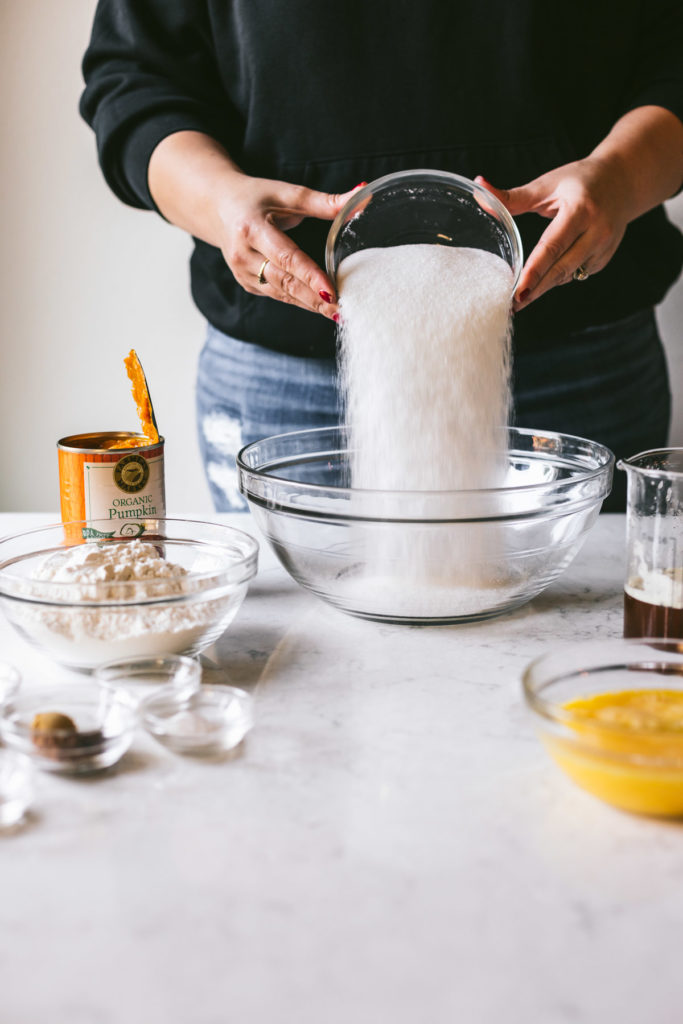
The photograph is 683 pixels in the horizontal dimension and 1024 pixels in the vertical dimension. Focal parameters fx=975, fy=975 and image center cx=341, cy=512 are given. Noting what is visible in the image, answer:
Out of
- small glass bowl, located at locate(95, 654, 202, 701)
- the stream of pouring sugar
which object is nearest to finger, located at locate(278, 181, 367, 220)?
the stream of pouring sugar

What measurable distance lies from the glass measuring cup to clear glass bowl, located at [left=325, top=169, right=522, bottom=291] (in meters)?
0.34

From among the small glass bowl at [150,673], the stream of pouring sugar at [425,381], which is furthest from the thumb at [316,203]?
the small glass bowl at [150,673]

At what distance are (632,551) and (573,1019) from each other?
47 cm

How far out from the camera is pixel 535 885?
0.55 metres

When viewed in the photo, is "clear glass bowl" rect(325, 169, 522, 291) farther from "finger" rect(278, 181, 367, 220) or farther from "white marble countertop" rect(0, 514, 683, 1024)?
"white marble countertop" rect(0, 514, 683, 1024)

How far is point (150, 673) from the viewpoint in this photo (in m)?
0.79

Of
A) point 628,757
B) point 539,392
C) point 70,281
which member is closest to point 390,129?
point 539,392

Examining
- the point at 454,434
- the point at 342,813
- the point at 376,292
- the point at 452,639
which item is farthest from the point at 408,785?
the point at 376,292

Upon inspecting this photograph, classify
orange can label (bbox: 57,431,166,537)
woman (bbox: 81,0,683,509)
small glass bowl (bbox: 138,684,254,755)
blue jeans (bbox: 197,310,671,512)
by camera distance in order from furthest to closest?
blue jeans (bbox: 197,310,671,512) → woman (bbox: 81,0,683,509) → orange can label (bbox: 57,431,166,537) → small glass bowl (bbox: 138,684,254,755)

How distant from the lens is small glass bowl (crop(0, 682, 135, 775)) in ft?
2.16

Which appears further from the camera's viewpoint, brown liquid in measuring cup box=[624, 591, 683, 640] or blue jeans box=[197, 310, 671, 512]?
blue jeans box=[197, 310, 671, 512]

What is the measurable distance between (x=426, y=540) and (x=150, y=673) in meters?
0.28

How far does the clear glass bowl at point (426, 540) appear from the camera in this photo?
0.89 m

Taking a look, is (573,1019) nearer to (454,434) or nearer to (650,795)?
(650,795)
